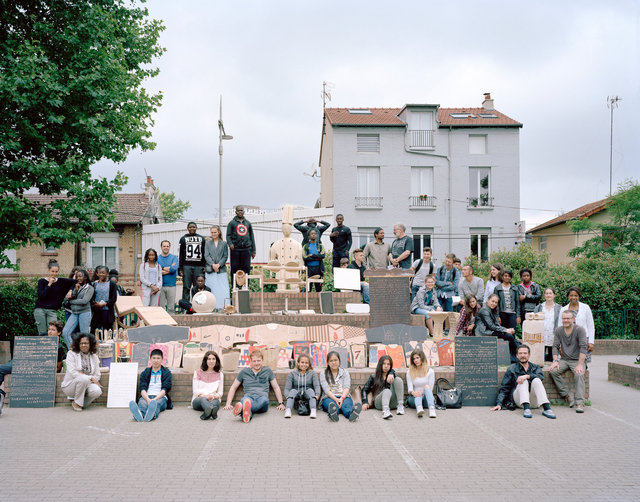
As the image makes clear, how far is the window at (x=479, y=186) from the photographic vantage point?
31641 millimetres

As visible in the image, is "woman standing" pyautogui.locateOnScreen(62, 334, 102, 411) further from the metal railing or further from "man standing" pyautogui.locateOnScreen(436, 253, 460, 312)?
the metal railing

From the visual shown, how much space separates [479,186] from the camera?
1249 inches

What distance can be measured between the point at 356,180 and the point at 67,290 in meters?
21.8

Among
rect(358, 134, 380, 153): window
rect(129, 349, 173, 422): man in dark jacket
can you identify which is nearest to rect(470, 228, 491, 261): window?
rect(358, 134, 380, 153): window

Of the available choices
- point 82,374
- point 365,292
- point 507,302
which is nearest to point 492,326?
point 507,302

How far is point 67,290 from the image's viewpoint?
10766 millimetres

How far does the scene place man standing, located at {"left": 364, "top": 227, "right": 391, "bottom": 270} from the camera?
13938 millimetres

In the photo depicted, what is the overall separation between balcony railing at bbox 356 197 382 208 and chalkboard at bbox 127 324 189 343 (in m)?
21.0

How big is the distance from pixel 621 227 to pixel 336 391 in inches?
848

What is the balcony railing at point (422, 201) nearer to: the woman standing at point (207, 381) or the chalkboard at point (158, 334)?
the chalkboard at point (158, 334)

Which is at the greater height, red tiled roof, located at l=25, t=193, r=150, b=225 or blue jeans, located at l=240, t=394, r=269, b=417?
red tiled roof, located at l=25, t=193, r=150, b=225

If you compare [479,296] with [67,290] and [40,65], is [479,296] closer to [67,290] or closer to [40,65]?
[67,290]

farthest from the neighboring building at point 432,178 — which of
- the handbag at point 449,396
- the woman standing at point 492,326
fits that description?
the handbag at point 449,396

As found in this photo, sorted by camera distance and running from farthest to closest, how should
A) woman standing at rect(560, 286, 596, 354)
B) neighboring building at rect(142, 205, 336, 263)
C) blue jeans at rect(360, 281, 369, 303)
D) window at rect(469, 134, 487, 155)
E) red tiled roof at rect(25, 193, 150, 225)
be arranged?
window at rect(469, 134, 487, 155)
red tiled roof at rect(25, 193, 150, 225)
neighboring building at rect(142, 205, 336, 263)
blue jeans at rect(360, 281, 369, 303)
woman standing at rect(560, 286, 596, 354)
